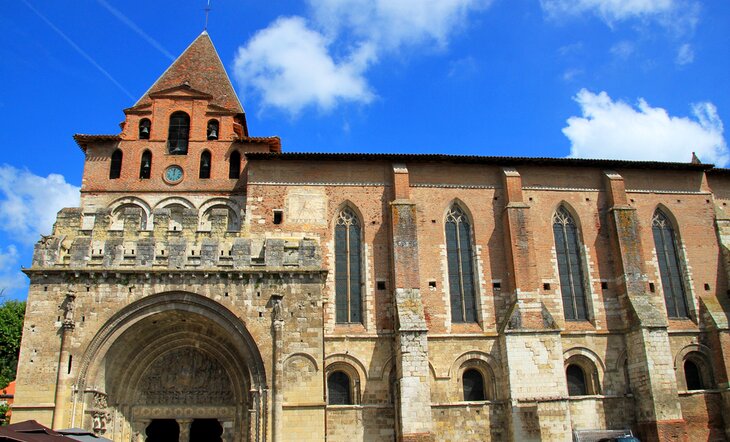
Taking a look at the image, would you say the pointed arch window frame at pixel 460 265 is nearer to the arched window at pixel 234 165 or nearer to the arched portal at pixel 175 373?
the arched portal at pixel 175 373

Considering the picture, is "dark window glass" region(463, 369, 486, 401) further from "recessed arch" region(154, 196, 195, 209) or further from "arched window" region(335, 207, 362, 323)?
"recessed arch" region(154, 196, 195, 209)

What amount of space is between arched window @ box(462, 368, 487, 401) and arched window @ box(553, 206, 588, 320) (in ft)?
15.0

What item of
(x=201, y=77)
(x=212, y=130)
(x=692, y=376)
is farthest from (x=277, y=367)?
(x=692, y=376)

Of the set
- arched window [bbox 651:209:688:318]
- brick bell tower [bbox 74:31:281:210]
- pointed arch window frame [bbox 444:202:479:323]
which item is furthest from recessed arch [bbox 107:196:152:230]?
arched window [bbox 651:209:688:318]

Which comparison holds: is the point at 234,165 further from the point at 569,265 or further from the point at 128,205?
the point at 569,265

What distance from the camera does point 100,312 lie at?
19.1m

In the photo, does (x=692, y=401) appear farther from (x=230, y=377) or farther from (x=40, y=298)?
(x=40, y=298)

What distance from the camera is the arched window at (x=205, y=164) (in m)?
26.0

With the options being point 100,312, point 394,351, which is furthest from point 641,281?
point 100,312

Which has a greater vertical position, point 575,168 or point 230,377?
point 575,168

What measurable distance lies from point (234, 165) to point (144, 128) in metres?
4.07

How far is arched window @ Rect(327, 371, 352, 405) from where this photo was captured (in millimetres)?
22438

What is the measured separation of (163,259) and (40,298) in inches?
147

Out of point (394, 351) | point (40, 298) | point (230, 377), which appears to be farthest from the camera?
point (394, 351)
